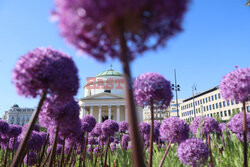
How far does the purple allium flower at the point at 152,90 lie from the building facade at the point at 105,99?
52180 millimetres

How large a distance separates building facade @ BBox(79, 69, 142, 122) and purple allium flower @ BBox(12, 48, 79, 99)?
53387mm

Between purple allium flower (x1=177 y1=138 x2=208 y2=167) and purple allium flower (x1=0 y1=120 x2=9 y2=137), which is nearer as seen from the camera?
purple allium flower (x1=177 y1=138 x2=208 y2=167)

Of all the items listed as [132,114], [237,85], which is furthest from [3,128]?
[237,85]

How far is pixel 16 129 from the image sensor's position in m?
5.14

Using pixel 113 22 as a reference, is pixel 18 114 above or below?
above

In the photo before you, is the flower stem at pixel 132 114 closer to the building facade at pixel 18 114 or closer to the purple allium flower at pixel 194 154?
the purple allium flower at pixel 194 154

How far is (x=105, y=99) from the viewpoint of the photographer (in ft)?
190

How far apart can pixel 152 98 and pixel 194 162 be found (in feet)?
4.51

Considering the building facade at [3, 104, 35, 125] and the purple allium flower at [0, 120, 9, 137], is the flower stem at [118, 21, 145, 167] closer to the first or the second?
the purple allium flower at [0, 120, 9, 137]

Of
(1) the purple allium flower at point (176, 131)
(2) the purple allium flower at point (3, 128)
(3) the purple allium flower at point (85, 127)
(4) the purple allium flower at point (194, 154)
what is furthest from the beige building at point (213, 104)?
(2) the purple allium flower at point (3, 128)

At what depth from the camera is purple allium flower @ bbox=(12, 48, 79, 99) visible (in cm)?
152

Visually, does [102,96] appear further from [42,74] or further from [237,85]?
[42,74]

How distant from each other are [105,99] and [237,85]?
56217 millimetres

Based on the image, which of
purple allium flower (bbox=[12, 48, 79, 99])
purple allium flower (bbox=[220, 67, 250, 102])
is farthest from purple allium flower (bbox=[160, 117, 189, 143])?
purple allium flower (bbox=[12, 48, 79, 99])
